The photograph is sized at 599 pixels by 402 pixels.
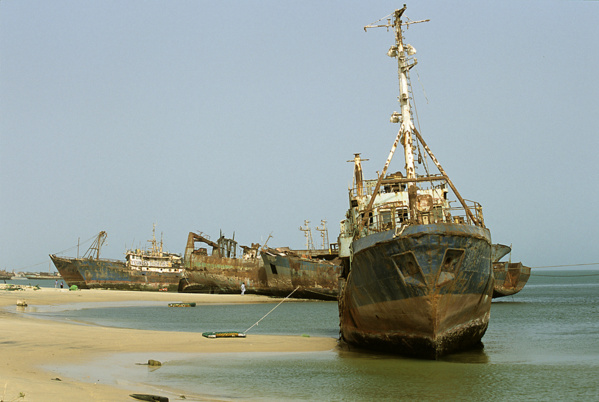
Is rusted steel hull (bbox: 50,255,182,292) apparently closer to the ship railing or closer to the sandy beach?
the sandy beach

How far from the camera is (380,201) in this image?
59.5 ft

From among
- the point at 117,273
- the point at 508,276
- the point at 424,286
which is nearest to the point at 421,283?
the point at 424,286

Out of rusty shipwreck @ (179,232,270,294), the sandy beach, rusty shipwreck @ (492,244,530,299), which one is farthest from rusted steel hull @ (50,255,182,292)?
the sandy beach

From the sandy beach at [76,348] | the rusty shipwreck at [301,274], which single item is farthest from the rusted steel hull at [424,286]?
the rusty shipwreck at [301,274]

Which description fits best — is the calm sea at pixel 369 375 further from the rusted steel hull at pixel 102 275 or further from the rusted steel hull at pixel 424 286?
the rusted steel hull at pixel 102 275

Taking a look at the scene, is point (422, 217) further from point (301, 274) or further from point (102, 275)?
point (102, 275)

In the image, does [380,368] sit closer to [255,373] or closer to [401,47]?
[255,373]

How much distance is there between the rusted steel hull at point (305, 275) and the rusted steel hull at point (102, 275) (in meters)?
26.4

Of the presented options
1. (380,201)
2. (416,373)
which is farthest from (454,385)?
(380,201)

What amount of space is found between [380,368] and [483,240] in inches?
169

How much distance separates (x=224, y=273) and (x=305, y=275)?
42.5 feet

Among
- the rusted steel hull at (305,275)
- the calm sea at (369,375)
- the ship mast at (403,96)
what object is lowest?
the calm sea at (369,375)

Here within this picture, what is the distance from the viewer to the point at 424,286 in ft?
42.4

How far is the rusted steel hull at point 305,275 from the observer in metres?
44.1
